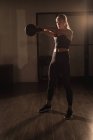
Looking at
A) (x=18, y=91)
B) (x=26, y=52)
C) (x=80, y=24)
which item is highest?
(x=80, y=24)

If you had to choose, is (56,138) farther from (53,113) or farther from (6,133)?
(53,113)

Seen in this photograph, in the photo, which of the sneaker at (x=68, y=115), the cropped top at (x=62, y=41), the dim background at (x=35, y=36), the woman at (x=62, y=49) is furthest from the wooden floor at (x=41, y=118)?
the dim background at (x=35, y=36)

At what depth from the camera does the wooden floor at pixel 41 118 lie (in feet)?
12.2

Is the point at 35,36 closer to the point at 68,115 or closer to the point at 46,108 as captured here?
the point at 46,108

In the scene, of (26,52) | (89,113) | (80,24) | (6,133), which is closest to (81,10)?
(80,24)

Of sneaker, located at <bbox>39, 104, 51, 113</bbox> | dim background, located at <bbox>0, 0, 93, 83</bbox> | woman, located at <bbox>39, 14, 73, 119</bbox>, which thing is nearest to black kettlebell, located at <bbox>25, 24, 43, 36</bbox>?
woman, located at <bbox>39, 14, 73, 119</bbox>

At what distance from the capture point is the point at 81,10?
27.9 ft

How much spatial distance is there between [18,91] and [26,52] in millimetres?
1752

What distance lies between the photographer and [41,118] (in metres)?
4.54

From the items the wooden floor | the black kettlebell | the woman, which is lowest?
the wooden floor

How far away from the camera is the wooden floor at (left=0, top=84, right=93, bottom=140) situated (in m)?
3.72

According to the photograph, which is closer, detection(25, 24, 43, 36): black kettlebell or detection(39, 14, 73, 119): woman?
detection(39, 14, 73, 119): woman

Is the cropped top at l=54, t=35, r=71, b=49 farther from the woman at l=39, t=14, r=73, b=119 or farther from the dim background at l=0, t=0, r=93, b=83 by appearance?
the dim background at l=0, t=0, r=93, b=83

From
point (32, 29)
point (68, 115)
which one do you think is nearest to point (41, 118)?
point (68, 115)
